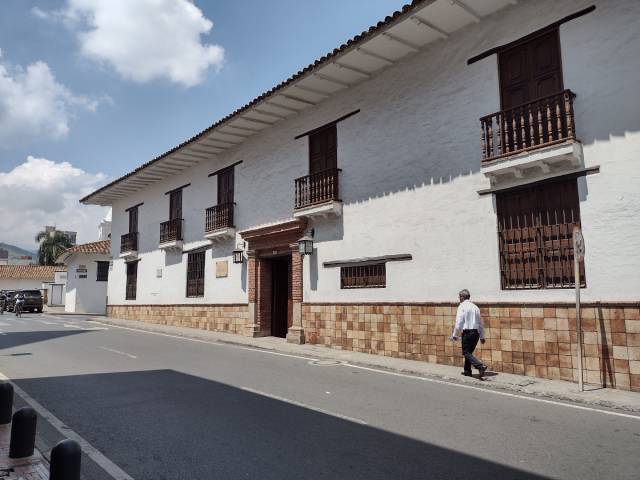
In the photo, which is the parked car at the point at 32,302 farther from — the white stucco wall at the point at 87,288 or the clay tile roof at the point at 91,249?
the clay tile roof at the point at 91,249

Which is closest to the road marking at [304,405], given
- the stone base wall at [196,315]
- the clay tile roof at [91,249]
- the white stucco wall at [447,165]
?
the white stucco wall at [447,165]

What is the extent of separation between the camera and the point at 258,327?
16.6 meters

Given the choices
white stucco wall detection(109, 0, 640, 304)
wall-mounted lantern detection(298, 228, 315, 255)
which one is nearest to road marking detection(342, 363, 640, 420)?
white stucco wall detection(109, 0, 640, 304)

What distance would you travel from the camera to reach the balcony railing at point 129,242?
24.9m

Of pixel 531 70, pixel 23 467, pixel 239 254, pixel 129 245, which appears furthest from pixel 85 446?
pixel 129 245

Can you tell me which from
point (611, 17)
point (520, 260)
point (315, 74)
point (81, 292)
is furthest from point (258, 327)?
point (81, 292)

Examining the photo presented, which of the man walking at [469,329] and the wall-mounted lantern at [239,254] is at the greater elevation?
the wall-mounted lantern at [239,254]

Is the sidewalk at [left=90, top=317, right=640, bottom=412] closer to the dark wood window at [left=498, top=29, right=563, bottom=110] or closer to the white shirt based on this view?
the white shirt

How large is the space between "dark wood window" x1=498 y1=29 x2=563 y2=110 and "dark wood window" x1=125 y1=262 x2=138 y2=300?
20.2m

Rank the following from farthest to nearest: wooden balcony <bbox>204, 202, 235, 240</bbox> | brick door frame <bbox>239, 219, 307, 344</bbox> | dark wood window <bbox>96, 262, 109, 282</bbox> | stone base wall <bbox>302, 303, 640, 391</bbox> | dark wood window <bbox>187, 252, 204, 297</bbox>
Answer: dark wood window <bbox>96, 262, 109, 282</bbox>
dark wood window <bbox>187, 252, 204, 297</bbox>
wooden balcony <bbox>204, 202, 235, 240</bbox>
brick door frame <bbox>239, 219, 307, 344</bbox>
stone base wall <bbox>302, 303, 640, 391</bbox>

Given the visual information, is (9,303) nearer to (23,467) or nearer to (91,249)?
(91,249)

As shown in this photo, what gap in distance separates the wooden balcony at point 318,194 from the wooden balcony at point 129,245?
12.9 m

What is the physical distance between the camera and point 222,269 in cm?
1855

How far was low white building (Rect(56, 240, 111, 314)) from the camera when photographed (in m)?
33.9
